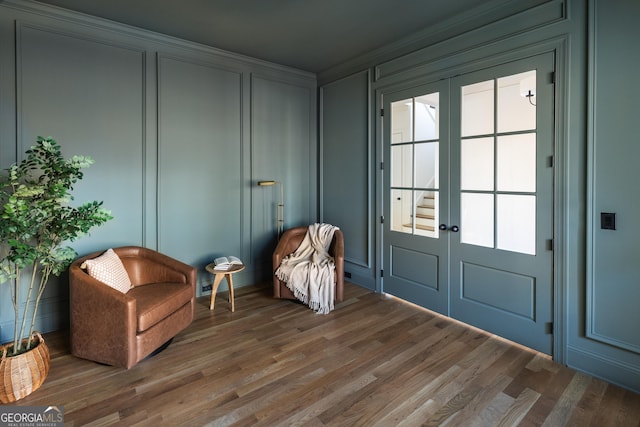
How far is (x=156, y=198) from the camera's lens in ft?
11.4

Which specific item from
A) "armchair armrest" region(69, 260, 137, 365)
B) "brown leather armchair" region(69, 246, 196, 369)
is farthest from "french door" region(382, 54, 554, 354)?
"armchair armrest" region(69, 260, 137, 365)

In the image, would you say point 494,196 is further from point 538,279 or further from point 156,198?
point 156,198

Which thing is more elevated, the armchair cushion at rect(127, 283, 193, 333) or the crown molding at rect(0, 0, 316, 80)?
the crown molding at rect(0, 0, 316, 80)

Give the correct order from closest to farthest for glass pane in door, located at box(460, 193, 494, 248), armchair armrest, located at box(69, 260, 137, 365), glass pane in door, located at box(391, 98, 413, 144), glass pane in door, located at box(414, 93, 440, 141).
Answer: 1. armchair armrest, located at box(69, 260, 137, 365)
2. glass pane in door, located at box(460, 193, 494, 248)
3. glass pane in door, located at box(414, 93, 440, 141)
4. glass pane in door, located at box(391, 98, 413, 144)

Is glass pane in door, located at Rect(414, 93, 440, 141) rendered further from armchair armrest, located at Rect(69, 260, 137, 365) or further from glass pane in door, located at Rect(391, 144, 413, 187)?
armchair armrest, located at Rect(69, 260, 137, 365)

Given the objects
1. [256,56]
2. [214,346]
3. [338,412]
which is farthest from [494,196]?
[256,56]

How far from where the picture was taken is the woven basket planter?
1986 mm

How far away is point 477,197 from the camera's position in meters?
2.98

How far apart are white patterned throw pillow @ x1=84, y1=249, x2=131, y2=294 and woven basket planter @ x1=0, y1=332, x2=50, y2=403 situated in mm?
556

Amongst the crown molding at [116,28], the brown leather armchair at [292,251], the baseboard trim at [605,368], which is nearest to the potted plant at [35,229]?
the crown molding at [116,28]

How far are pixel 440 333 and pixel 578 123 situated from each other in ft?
6.37

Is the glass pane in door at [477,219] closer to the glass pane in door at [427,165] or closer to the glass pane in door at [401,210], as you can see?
the glass pane in door at [427,165]

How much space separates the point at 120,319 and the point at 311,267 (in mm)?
1746

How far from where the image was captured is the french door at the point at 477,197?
2.58 m
